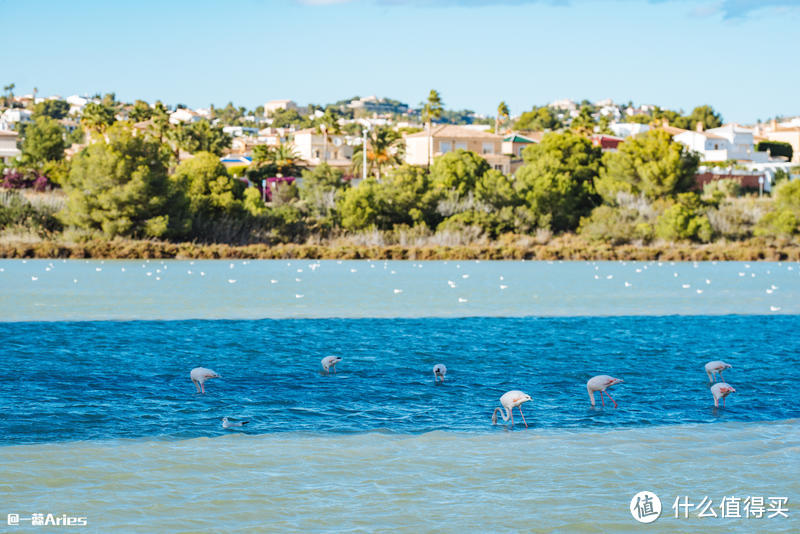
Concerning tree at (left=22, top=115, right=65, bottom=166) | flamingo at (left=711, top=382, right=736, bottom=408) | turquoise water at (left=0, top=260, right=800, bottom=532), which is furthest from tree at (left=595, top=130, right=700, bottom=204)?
flamingo at (left=711, top=382, right=736, bottom=408)

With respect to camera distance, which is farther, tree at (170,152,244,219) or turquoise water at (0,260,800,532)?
tree at (170,152,244,219)

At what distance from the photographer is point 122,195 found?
41.0 meters

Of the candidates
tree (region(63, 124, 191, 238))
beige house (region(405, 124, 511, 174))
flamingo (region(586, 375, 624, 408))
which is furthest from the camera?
beige house (region(405, 124, 511, 174))

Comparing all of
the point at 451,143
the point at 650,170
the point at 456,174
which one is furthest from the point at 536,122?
the point at 456,174

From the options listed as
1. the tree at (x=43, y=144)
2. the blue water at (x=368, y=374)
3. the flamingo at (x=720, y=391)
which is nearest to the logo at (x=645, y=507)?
the blue water at (x=368, y=374)

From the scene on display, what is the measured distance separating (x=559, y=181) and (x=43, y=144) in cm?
3405

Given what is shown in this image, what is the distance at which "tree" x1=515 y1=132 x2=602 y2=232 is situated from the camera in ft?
159

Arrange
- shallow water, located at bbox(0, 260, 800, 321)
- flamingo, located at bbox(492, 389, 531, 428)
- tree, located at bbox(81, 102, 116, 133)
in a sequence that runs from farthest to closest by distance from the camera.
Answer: tree, located at bbox(81, 102, 116, 133) → shallow water, located at bbox(0, 260, 800, 321) → flamingo, located at bbox(492, 389, 531, 428)

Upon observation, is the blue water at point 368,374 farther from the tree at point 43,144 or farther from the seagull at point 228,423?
the tree at point 43,144

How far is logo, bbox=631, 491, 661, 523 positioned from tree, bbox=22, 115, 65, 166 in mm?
61912

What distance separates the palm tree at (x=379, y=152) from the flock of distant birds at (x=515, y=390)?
190 ft

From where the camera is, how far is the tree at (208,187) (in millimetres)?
44522

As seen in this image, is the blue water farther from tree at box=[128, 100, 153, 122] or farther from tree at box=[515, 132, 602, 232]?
tree at box=[128, 100, 153, 122]

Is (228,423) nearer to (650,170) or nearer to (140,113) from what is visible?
(650,170)
